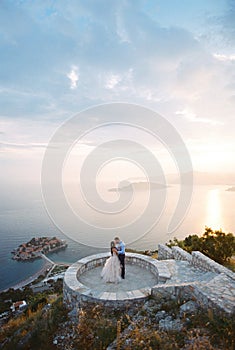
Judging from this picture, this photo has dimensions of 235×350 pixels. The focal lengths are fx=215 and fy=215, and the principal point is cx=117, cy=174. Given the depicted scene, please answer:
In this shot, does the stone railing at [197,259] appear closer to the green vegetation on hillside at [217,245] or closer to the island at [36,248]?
the green vegetation on hillside at [217,245]

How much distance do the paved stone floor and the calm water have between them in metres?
13.7

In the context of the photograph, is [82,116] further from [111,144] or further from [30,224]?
[30,224]

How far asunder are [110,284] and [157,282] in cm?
165

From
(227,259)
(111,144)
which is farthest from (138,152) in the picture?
(227,259)

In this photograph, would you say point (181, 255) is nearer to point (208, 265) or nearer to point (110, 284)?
point (208, 265)

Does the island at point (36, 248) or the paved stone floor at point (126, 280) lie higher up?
the paved stone floor at point (126, 280)

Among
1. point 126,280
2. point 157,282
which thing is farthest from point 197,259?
point 126,280

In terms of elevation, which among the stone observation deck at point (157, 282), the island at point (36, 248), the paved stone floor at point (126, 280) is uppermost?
the stone observation deck at point (157, 282)

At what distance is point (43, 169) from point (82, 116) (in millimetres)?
4379

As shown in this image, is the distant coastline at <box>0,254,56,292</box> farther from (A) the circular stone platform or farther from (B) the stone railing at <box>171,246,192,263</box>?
(B) the stone railing at <box>171,246,192,263</box>

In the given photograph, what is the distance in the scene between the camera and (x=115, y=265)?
25.1 ft

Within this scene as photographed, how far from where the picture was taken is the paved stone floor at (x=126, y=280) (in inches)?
286

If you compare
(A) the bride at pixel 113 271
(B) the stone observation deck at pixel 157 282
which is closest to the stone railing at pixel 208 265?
(B) the stone observation deck at pixel 157 282

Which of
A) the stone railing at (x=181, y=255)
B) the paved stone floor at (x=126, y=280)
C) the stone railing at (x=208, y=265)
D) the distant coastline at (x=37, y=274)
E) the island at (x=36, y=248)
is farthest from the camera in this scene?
the island at (x=36, y=248)
